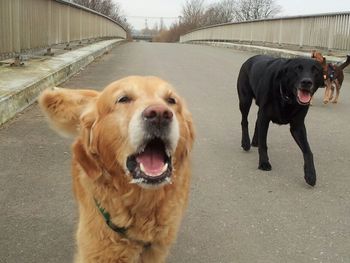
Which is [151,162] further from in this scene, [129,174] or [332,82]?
Answer: [332,82]

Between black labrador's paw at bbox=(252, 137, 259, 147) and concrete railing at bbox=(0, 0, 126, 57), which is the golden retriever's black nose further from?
concrete railing at bbox=(0, 0, 126, 57)

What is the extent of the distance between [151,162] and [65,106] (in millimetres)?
1037

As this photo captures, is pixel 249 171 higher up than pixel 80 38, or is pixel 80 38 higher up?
pixel 80 38

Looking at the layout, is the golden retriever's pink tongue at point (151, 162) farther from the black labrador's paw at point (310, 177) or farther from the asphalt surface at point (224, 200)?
the black labrador's paw at point (310, 177)

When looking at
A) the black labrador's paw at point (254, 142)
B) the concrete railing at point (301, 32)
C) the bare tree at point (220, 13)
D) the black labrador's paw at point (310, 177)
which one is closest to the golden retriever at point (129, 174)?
the black labrador's paw at point (310, 177)

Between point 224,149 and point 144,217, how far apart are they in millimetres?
3396

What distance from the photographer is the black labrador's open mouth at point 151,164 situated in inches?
97.2

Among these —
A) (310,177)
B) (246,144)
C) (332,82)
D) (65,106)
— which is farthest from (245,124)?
(332,82)

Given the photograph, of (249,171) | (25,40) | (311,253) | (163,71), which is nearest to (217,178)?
(249,171)

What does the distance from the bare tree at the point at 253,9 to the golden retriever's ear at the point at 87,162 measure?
74920 mm

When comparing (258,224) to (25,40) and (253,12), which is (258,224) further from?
(253,12)

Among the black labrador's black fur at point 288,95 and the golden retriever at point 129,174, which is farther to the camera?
the black labrador's black fur at point 288,95

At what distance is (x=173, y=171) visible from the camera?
2650 mm

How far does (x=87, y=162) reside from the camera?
2.71m
